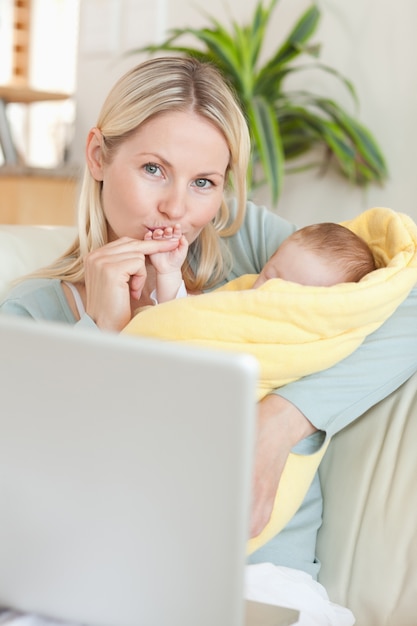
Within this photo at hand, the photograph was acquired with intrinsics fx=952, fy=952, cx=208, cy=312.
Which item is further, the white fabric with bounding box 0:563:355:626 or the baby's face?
the baby's face

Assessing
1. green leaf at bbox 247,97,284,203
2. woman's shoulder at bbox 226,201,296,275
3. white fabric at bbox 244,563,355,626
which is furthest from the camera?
green leaf at bbox 247,97,284,203

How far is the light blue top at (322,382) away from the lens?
1.29 m

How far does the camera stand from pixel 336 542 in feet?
4.40

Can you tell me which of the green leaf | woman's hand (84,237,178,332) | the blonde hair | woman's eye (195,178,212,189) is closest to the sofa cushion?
the blonde hair

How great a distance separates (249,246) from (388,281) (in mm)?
431

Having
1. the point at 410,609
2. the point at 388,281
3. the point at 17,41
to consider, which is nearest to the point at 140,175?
the point at 388,281

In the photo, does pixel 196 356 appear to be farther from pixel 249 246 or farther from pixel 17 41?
pixel 17 41

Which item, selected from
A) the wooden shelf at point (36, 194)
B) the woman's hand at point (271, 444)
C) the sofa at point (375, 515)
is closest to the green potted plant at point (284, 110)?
the wooden shelf at point (36, 194)

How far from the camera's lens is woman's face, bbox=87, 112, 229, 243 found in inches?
55.0

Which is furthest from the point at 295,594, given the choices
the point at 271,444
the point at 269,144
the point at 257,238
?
the point at 269,144

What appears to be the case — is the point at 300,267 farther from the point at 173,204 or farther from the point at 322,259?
the point at 173,204

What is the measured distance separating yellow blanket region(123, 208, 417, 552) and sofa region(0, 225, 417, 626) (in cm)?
10

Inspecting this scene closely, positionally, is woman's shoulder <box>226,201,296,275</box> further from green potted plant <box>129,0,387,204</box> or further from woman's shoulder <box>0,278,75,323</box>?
green potted plant <box>129,0,387,204</box>

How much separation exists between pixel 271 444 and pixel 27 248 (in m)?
0.68
